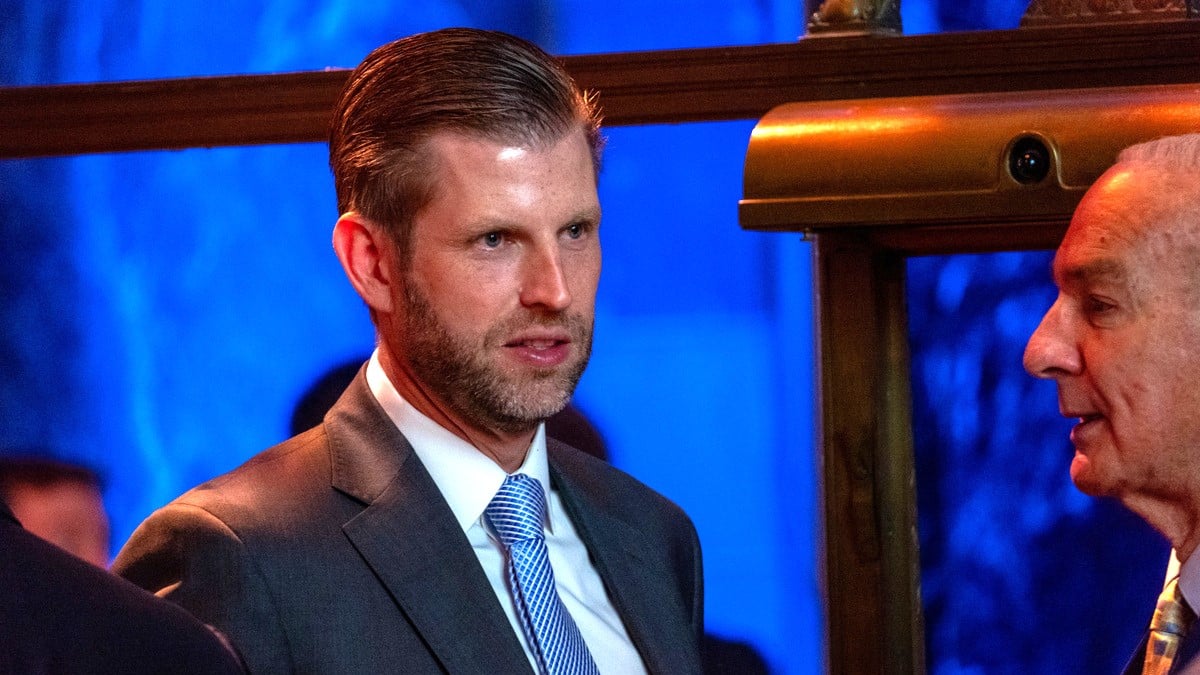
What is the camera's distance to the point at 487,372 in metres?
1.95

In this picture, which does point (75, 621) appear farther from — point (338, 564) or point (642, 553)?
point (642, 553)

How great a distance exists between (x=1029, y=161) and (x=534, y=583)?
2.84 feet

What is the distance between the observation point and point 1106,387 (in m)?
1.93

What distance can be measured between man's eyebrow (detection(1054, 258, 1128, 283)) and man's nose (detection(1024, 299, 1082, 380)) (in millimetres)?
58

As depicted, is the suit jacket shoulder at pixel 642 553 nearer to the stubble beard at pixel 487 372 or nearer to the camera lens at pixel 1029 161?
the stubble beard at pixel 487 372

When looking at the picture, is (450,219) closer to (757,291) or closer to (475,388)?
(475,388)

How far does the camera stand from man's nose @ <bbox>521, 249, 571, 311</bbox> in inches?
76.5

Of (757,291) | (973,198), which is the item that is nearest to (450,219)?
(973,198)

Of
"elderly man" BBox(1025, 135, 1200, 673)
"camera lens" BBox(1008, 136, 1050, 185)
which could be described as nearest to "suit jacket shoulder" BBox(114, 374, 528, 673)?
"elderly man" BBox(1025, 135, 1200, 673)

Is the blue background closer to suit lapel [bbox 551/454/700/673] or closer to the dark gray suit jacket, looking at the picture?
suit lapel [bbox 551/454/700/673]

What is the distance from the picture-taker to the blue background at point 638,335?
2967 millimetres

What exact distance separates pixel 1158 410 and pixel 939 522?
3.69 ft

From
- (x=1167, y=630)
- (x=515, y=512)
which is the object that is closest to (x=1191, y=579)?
(x=1167, y=630)

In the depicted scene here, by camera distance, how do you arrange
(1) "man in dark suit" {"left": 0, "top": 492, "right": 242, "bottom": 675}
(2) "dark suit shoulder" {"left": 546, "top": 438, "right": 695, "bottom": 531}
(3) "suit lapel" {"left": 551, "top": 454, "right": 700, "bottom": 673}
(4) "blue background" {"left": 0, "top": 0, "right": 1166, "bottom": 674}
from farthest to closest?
(4) "blue background" {"left": 0, "top": 0, "right": 1166, "bottom": 674} < (2) "dark suit shoulder" {"left": 546, "top": 438, "right": 695, "bottom": 531} < (3) "suit lapel" {"left": 551, "top": 454, "right": 700, "bottom": 673} < (1) "man in dark suit" {"left": 0, "top": 492, "right": 242, "bottom": 675}
